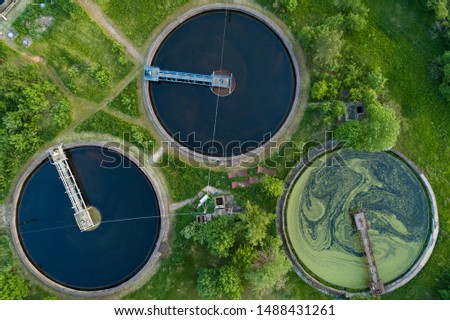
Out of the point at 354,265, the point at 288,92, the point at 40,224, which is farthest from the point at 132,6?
the point at 354,265

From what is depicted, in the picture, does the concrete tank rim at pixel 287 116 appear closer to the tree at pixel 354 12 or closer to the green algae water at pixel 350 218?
the green algae water at pixel 350 218

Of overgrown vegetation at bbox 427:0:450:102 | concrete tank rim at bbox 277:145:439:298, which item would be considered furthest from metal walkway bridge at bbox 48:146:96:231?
overgrown vegetation at bbox 427:0:450:102

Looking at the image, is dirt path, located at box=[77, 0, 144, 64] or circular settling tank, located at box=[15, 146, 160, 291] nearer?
circular settling tank, located at box=[15, 146, 160, 291]

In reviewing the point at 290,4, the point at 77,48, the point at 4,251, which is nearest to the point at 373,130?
the point at 290,4

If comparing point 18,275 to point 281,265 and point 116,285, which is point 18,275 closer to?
point 116,285

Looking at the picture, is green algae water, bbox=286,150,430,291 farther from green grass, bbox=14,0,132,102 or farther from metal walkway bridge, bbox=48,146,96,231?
green grass, bbox=14,0,132,102

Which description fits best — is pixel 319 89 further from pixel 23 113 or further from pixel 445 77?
pixel 23 113
